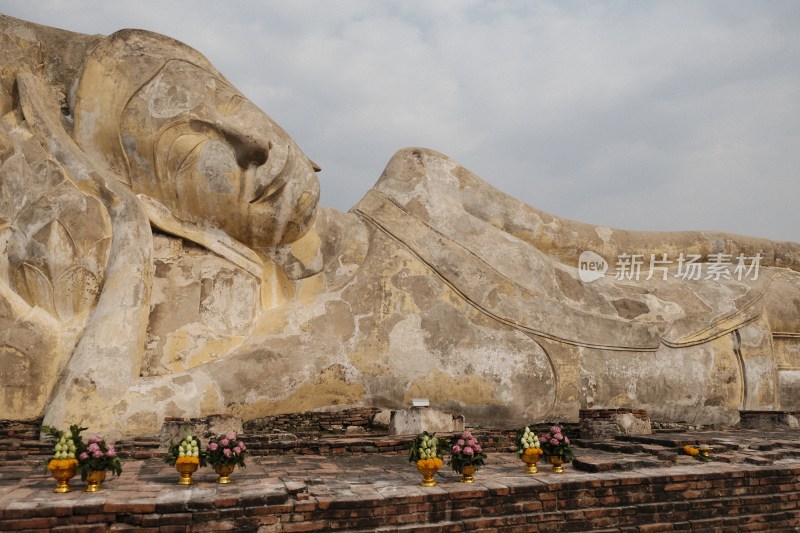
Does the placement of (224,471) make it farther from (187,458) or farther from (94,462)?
(94,462)

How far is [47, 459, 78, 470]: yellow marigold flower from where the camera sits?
4242 millimetres

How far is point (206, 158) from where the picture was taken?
718cm

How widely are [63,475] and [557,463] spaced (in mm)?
3377

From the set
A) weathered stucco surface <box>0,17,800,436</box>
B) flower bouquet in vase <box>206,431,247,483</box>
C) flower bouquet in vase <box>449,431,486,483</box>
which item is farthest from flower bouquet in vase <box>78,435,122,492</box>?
flower bouquet in vase <box>449,431,486,483</box>

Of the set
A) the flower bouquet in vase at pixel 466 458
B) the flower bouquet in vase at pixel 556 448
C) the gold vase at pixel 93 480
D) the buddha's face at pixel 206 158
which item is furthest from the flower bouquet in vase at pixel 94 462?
the buddha's face at pixel 206 158

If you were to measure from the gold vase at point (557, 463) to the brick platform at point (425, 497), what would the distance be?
0.10 m

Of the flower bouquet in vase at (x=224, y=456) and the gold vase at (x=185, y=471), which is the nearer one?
the gold vase at (x=185, y=471)

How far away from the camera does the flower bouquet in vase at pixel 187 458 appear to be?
15.1 ft

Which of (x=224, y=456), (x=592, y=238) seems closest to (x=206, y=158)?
(x=224, y=456)

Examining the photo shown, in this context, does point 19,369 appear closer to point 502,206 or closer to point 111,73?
point 111,73

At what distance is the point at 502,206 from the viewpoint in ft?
31.2

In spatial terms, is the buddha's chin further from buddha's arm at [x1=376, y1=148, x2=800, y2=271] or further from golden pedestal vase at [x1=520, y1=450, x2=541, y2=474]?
golden pedestal vase at [x1=520, y1=450, x2=541, y2=474]

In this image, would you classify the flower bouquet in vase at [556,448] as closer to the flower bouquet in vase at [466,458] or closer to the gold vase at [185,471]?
the flower bouquet in vase at [466,458]

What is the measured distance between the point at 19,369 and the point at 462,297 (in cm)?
438
